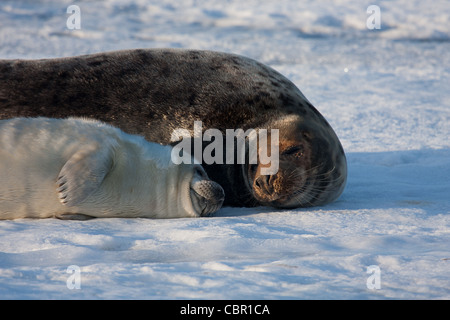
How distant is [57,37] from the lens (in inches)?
395

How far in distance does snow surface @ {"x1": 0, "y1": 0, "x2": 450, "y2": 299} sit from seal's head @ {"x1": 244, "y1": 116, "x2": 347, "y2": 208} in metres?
0.11

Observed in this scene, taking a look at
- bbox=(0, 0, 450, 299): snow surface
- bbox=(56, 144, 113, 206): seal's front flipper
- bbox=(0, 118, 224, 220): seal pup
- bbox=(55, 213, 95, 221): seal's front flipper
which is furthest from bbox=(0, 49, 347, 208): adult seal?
bbox=(56, 144, 113, 206): seal's front flipper

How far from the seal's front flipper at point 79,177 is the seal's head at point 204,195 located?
0.58 meters

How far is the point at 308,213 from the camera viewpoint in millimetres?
4125

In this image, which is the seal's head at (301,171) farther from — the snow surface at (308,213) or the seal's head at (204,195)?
the seal's head at (204,195)

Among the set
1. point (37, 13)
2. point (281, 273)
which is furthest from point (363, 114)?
point (37, 13)

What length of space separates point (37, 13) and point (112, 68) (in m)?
7.17

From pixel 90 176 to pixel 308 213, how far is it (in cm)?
131

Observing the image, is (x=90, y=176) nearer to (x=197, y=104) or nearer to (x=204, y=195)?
(x=204, y=195)

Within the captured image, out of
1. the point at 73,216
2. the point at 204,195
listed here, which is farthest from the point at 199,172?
the point at 73,216

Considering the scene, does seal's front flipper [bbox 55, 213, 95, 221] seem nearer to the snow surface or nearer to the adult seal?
the snow surface

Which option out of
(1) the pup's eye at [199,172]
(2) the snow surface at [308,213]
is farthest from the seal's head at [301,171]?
(1) the pup's eye at [199,172]

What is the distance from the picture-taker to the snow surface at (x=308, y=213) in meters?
2.62
